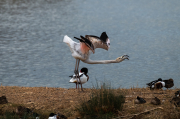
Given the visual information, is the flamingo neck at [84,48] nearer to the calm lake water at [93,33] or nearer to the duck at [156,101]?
the duck at [156,101]

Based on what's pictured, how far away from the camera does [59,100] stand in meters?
7.70

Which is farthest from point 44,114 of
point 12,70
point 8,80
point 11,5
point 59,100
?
point 11,5

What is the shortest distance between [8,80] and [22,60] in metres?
3.71

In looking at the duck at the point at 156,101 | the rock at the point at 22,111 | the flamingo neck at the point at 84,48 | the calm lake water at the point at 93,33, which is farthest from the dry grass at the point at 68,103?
the calm lake water at the point at 93,33

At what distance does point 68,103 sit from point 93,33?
607 inches

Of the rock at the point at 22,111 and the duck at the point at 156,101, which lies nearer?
the rock at the point at 22,111

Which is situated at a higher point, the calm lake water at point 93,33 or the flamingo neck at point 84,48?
the calm lake water at point 93,33

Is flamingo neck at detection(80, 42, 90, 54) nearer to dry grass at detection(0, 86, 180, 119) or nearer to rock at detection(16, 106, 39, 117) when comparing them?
dry grass at detection(0, 86, 180, 119)

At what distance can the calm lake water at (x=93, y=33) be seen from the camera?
615 inches

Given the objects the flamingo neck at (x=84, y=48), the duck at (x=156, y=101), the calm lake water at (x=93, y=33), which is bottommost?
the duck at (x=156, y=101)

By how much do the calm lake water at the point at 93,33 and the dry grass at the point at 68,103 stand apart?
426cm

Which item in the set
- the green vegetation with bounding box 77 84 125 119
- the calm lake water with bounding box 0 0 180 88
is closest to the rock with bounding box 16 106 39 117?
the green vegetation with bounding box 77 84 125 119

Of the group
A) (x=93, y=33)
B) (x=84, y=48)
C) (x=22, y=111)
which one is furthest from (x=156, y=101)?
(x=93, y=33)

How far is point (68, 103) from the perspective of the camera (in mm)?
7453
